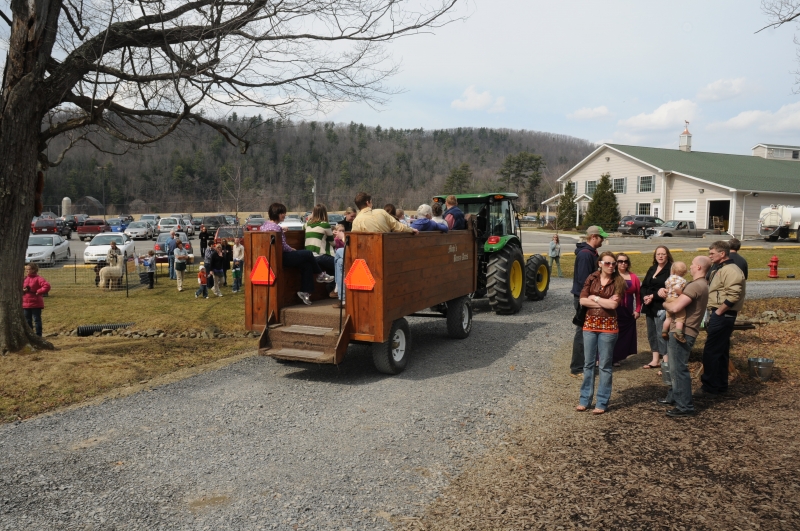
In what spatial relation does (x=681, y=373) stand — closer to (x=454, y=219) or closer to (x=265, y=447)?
(x=265, y=447)

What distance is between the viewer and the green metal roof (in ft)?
150

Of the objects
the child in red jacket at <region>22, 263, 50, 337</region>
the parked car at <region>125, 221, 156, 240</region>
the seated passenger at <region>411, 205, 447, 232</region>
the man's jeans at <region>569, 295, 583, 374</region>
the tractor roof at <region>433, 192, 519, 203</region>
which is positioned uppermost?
the tractor roof at <region>433, 192, 519, 203</region>

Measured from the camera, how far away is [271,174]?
376 ft

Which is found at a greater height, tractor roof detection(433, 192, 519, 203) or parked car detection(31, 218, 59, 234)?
tractor roof detection(433, 192, 519, 203)

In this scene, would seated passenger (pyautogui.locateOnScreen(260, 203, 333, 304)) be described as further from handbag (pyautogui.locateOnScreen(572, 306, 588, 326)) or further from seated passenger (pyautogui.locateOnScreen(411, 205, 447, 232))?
handbag (pyautogui.locateOnScreen(572, 306, 588, 326))

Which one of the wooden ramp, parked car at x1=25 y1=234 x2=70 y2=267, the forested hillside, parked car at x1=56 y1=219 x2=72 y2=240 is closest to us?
the wooden ramp

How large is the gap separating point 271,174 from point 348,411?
112093mm

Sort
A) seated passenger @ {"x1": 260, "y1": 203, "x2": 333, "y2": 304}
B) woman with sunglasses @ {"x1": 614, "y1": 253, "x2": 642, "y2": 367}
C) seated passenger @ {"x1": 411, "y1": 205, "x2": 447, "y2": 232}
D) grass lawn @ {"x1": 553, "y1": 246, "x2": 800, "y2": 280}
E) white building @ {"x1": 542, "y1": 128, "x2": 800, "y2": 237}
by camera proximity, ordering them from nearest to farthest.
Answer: woman with sunglasses @ {"x1": 614, "y1": 253, "x2": 642, "y2": 367} < seated passenger @ {"x1": 260, "y1": 203, "x2": 333, "y2": 304} < seated passenger @ {"x1": 411, "y1": 205, "x2": 447, "y2": 232} < grass lawn @ {"x1": 553, "y1": 246, "x2": 800, "y2": 280} < white building @ {"x1": 542, "y1": 128, "x2": 800, "y2": 237}

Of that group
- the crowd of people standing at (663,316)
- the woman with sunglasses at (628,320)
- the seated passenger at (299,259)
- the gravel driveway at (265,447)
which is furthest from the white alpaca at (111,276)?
the woman with sunglasses at (628,320)

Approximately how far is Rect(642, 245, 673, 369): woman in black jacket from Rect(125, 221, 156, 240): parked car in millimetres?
43420

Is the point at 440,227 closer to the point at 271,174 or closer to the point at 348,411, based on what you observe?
the point at 348,411

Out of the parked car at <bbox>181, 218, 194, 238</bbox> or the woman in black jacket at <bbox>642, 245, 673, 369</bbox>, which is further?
the parked car at <bbox>181, 218, 194, 238</bbox>

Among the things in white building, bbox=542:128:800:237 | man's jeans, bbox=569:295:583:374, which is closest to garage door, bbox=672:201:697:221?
white building, bbox=542:128:800:237

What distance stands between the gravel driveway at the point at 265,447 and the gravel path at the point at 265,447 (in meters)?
0.02
